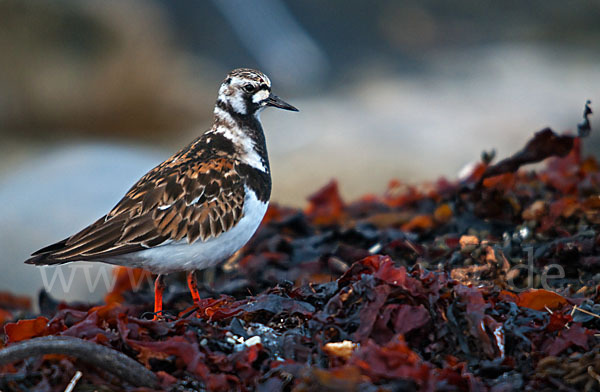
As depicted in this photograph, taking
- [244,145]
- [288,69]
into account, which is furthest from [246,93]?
[288,69]

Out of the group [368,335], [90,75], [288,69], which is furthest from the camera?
[288,69]

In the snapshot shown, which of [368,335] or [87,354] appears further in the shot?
[368,335]

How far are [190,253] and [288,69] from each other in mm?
9250

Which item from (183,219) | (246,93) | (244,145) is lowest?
(183,219)

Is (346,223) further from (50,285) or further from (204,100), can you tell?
(204,100)

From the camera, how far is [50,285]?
5809 millimetres

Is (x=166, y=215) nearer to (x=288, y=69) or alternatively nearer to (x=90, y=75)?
(x=288, y=69)

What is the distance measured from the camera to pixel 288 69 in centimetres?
1234

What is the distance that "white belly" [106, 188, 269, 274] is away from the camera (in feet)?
11.3

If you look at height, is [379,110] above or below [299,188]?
above

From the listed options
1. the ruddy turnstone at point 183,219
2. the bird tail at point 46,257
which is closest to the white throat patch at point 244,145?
the ruddy turnstone at point 183,219

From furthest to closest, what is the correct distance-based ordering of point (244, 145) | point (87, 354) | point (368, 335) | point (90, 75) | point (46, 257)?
1. point (90, 75)
2. point (244, 145)
3. point (46, 257)
4. point (368, 335)
5. point (87, 354)

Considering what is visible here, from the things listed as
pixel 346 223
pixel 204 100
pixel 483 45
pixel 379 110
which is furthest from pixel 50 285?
pixel 483 45

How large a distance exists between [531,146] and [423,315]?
195cm
